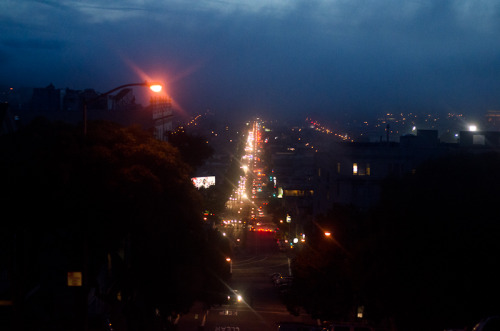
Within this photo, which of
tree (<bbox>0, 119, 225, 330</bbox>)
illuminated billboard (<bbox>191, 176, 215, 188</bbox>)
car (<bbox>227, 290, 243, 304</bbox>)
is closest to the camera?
tree (<bbox>0, 119, 225, 330</bbox>)

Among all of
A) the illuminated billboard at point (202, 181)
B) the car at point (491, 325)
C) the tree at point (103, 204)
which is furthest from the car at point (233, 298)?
the car at point (491, 325)

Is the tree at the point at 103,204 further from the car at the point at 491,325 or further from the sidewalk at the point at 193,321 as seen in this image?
the sidewalk at the point at 193,321

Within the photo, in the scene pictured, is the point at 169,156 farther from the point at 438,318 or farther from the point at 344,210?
the point at 344,210

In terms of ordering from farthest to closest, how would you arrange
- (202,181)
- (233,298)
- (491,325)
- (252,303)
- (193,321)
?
(202,181)
(252,303)
(233,298)
(193,321)
(491,325)

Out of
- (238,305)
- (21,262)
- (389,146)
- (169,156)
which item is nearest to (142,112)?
(238,305)

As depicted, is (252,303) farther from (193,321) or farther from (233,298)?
(193,321)

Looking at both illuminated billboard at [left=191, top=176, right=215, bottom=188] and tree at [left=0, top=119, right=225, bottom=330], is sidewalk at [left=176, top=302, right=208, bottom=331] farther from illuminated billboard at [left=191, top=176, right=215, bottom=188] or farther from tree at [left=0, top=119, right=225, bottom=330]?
illuminated billboard at [left=191, top=176, right=215, bottom=188]

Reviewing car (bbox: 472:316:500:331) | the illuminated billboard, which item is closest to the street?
the illuminated billboard

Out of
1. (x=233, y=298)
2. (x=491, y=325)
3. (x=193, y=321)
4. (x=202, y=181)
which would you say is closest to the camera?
(x=491, y=325)

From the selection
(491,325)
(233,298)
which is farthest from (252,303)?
(491,325)

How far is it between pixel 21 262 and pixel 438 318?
1267 cm

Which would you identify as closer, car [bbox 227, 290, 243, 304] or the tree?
the tree

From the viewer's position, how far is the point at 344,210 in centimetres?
3509

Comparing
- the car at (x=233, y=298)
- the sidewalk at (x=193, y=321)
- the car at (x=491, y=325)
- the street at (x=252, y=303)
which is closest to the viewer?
the car at (x=491, y=325)
